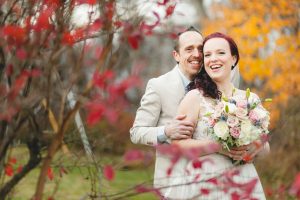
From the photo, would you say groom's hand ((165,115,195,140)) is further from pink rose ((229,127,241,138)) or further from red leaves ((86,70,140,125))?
red leaves ((86,70,140,125))

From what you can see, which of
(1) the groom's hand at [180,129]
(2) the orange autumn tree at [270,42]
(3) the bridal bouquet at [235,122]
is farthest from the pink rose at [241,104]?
(2) the orange autumn tree at [270,42]

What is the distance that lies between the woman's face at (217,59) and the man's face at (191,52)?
0.61ft

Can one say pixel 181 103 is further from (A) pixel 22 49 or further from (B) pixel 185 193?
(A) pixel 22 49

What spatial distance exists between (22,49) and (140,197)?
6.70 m

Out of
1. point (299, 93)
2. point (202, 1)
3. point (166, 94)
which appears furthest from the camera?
point (202, 1)

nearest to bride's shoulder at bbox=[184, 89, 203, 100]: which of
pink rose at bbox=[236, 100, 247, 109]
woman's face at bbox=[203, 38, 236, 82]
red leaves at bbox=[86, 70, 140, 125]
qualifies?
woman's face at bbox=[203, 38, 236, 82]

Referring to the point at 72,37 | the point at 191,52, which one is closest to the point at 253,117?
the point at 191,52

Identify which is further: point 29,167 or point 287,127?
point 287,127

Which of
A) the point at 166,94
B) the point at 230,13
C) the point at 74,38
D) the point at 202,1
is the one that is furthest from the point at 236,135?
the point at 202,1

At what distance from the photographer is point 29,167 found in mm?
3174

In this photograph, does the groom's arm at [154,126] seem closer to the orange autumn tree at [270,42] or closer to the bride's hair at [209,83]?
the bride's hair at [209,83]

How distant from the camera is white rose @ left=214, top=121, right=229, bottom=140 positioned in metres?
3.73

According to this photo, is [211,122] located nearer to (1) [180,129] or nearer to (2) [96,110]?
(1) [180,129]

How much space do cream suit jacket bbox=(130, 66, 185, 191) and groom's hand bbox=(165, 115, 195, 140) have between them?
0.33 m
